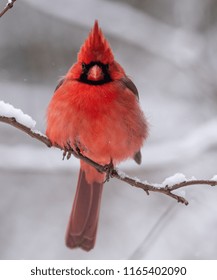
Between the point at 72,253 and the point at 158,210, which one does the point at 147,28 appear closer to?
the point at 158,210

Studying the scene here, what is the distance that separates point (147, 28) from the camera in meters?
6.37

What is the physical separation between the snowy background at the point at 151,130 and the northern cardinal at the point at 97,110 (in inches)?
33.3

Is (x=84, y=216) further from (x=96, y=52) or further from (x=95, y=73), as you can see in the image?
(x=96, y=52)

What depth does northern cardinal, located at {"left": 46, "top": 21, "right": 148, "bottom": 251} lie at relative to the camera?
329 cm

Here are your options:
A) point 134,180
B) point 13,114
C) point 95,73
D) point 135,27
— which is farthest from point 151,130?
point 135,27

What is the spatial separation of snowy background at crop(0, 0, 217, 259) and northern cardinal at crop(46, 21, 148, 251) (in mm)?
845

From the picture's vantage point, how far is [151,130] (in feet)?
14.4

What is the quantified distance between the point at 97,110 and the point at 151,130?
116 centimetres

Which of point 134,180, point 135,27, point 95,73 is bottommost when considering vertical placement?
point 134,180

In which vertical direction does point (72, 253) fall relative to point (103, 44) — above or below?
below

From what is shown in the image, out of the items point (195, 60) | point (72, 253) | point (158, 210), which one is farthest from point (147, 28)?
point (72, 253)

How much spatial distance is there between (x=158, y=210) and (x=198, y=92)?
1.55 meters

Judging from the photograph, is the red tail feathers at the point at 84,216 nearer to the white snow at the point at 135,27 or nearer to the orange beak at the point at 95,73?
the orange beak at the point at 95,73
